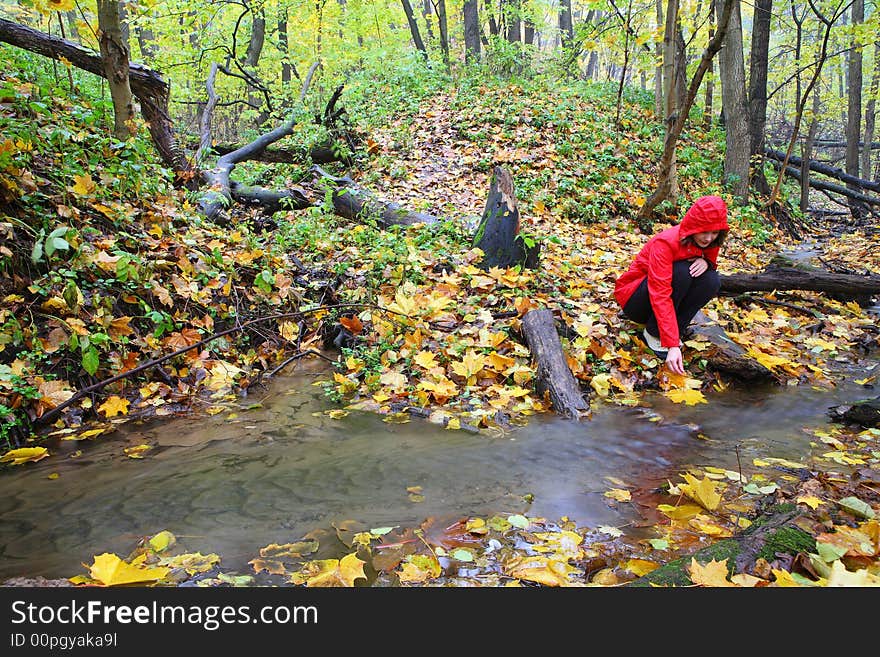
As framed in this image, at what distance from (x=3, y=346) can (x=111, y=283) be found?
75 centimetres

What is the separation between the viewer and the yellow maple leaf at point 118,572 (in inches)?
56.3

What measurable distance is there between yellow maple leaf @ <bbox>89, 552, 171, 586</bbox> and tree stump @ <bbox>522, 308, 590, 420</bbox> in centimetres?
Result: 233

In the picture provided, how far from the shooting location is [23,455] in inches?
98.1

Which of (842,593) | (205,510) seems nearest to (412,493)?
(205,510)

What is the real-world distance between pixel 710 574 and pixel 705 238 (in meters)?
2.87

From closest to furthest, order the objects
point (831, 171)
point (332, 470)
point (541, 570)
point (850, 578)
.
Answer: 1. point (850, 578)
2. point (541, 570)
3. point (332, 470)
4. point (831, 171)

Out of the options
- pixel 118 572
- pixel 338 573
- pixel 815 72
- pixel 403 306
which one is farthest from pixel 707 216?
pixel 815 72

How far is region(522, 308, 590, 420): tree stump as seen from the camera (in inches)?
127

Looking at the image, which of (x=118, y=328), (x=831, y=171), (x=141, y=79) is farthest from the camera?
(x=831, y=171)

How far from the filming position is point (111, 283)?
3.42 meters

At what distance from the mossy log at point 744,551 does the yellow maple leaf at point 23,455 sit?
2723 millimetres

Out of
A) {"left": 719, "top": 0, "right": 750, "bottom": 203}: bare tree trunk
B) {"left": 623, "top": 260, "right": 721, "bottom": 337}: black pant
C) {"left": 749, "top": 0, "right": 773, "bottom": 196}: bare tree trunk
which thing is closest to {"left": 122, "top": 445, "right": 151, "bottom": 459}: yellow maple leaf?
{"left": 623, "top": 260, "right": 721, "bottom": 337}: black pant

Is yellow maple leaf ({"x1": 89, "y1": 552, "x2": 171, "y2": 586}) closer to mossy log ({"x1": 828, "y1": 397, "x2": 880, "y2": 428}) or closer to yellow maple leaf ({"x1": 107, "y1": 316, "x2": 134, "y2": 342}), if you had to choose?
yellow maple leaf ({"x1": 107, "y1": 316, "x2": 134, "y2": 342})

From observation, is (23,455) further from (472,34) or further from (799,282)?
(472,34)
